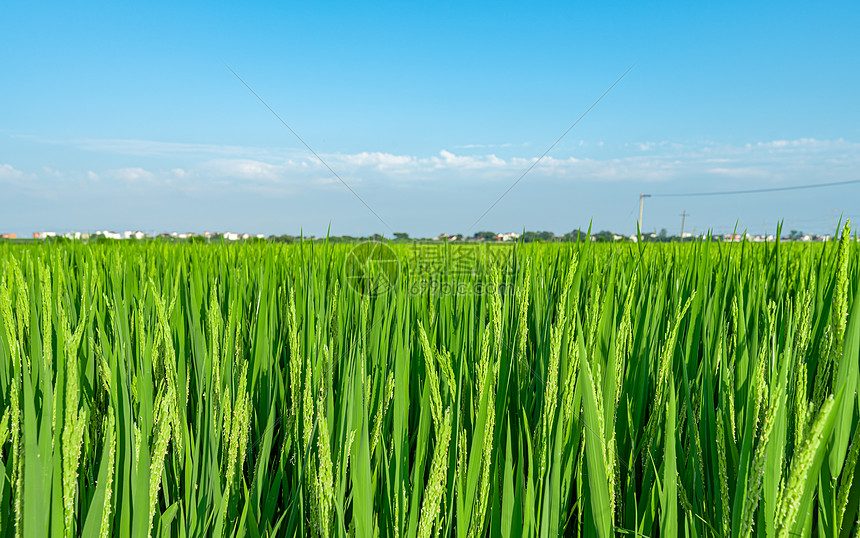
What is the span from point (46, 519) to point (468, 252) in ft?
7.79

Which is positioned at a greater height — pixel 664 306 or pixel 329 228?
pixel 329 228

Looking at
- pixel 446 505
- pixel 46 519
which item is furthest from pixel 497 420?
pixel 46 519

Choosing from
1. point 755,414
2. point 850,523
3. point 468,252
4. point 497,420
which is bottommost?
point 850,523

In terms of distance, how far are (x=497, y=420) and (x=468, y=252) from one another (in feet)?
6.54

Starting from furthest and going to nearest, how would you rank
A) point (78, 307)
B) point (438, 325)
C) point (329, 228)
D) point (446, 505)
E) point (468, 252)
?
1. point (468, 252)
2. point (329, 228)
3. point (78, 307)
4. point (438, 325)
5. point (446, 505)

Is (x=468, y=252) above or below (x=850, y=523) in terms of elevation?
above

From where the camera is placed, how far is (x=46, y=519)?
563 millimetres

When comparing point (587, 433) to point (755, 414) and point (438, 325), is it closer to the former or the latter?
point (755, 414)

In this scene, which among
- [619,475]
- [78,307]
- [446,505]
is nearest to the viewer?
[446,505]

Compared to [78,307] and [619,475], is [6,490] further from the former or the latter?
[78,307]

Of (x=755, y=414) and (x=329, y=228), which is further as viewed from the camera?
(x=329, y=228)

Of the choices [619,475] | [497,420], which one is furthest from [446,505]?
[619,475]

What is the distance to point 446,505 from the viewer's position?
0.66 m

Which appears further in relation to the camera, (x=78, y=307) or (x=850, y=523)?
(x=78, y=307)
